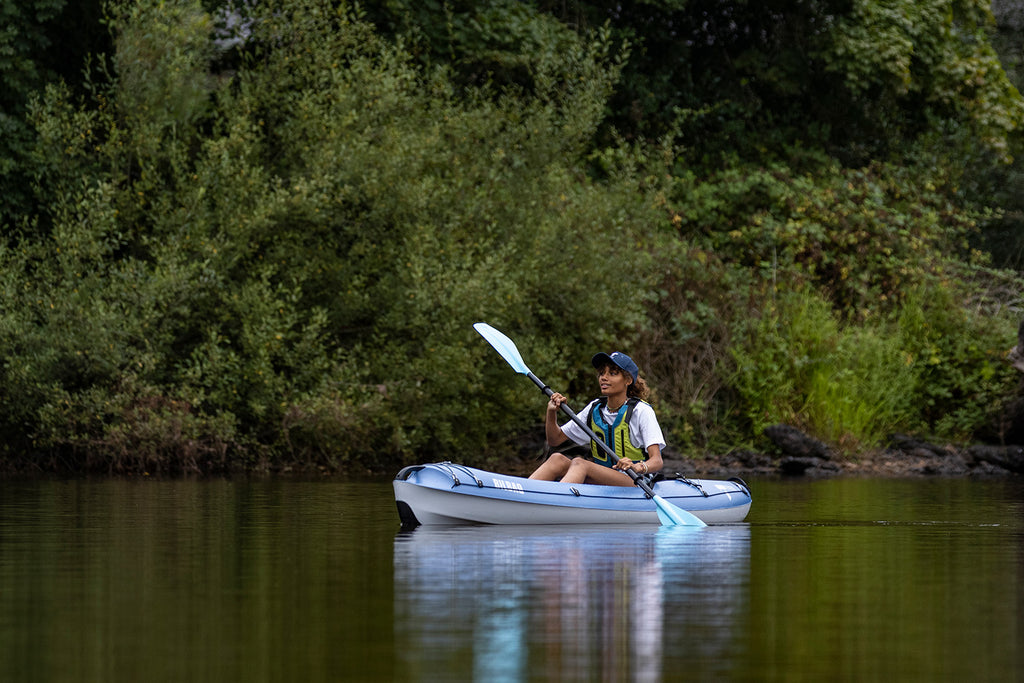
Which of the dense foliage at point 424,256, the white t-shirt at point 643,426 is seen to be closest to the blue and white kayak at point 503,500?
the white t-shirt at point 643,426

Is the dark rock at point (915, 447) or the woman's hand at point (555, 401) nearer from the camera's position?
the woman's hand at point (555, 401)

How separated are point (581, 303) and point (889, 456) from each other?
179 inches

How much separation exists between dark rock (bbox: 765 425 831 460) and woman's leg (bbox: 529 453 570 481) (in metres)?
8.25

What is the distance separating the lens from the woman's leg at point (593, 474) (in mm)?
10969

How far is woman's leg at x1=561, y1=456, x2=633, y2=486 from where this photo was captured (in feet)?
36.0

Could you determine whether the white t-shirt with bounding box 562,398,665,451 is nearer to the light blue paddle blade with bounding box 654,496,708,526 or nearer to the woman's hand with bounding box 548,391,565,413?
the light blue paddle blade with bounding box 654,496,708,526

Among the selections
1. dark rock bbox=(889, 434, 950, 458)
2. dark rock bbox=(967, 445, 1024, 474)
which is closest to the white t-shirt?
dark rock bbox=(967, 445, 1024, 474)

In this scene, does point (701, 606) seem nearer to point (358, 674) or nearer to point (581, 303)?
point (358, 674)

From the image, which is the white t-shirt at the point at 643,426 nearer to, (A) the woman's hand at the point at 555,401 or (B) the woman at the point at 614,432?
(B) the woman at the point at 614,432

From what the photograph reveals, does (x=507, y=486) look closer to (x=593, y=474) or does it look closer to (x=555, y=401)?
(x=555, y=401)

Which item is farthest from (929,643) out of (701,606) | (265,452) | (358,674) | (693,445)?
(693,445)

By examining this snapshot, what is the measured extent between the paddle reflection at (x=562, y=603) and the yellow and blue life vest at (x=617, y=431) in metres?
1.32

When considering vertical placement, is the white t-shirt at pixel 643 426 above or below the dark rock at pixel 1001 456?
above

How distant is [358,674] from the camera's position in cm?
465
